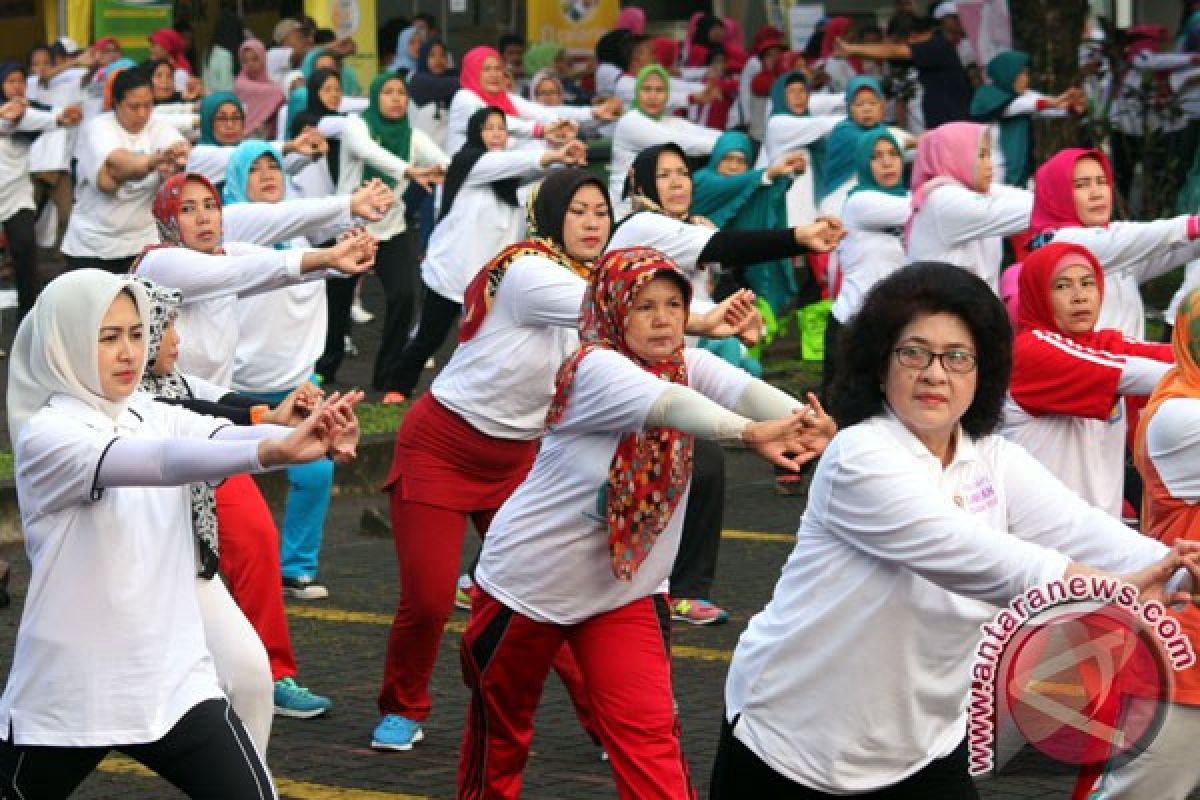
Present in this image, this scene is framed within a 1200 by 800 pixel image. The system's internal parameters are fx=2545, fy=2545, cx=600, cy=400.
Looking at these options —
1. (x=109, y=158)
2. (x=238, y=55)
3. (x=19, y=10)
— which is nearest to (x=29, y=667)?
(x=109, y=158)

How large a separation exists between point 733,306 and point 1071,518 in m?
2.06

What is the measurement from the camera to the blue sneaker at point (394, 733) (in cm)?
775

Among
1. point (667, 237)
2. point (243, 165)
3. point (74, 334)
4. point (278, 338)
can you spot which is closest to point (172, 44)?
point (243, 165)

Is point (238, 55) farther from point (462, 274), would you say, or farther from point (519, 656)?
point (519, 656)

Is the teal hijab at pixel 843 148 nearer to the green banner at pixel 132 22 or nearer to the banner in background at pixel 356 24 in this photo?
the banner in background at pixel 356 24

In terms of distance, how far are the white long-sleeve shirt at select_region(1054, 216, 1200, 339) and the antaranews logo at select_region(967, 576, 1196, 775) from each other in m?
5.14

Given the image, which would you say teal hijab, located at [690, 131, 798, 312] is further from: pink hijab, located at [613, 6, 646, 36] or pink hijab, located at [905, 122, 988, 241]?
pink hijab, located at [613, 6, 646, 36]

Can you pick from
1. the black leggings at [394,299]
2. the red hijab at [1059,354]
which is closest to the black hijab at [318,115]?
the black leggings at [394,299]

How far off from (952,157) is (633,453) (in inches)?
237

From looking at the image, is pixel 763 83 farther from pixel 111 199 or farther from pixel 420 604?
pixel 420 604

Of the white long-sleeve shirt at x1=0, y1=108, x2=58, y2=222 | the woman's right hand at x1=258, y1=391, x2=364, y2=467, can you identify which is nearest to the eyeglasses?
the woman's right hand at x1=258, y1=391, x2=364, y2=467

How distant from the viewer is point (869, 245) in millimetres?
12695

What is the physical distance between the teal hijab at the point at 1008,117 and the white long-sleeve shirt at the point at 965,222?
6677mm

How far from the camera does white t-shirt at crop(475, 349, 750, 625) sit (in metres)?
6.34
